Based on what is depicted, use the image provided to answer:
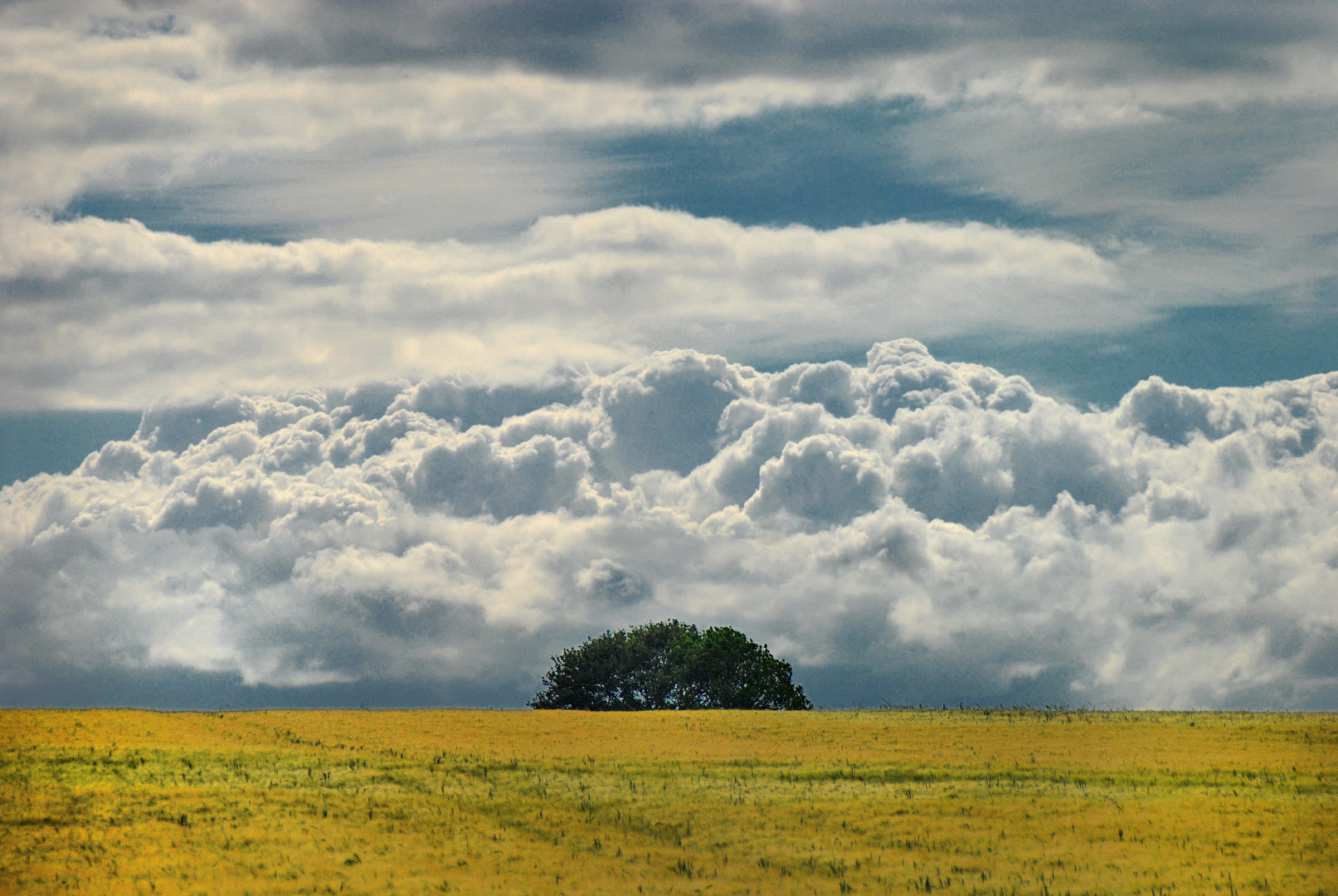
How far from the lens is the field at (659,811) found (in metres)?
42.7

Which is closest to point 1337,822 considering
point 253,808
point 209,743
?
point 253,808

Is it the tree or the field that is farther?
the tree

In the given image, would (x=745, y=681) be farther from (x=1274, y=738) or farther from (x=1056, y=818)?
(x=1056, y=818)

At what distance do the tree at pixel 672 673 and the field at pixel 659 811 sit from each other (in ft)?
154

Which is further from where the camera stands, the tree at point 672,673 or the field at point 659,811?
the tree at point 672,673

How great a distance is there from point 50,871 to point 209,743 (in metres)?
21.7

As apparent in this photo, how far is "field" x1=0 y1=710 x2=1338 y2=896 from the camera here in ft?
140

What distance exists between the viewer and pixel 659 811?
5203cm

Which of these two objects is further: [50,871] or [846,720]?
[846,720]

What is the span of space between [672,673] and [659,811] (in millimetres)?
68600

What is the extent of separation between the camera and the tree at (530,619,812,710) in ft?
386

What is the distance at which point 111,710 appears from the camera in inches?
→ 2776

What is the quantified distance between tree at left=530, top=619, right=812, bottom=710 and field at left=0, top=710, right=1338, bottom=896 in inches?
1846

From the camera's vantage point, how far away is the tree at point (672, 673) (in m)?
118
